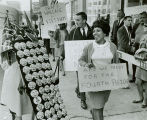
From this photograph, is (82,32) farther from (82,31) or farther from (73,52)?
(73,52)

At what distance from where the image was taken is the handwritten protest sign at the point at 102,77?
4.14 meters

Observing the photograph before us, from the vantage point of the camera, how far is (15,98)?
427 centimetres

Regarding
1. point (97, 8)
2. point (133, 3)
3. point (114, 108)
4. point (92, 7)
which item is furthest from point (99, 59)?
point (92, 7)

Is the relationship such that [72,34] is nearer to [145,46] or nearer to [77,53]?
[77,53]

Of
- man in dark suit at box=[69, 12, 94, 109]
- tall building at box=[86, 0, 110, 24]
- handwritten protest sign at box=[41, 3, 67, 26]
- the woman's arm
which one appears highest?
tall building at box=[86, 0, 110, 24]

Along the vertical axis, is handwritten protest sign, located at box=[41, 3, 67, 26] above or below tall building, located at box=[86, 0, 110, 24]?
below

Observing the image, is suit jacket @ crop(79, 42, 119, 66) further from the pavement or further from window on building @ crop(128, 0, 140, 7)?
window on building @ crop(128, 0, 140, 7)

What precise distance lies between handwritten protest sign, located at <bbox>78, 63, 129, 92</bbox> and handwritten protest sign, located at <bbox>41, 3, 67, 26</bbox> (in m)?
1.98

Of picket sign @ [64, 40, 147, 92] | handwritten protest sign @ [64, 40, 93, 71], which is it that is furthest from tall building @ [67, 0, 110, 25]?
picket sign @ [64, 40, 147, 92]

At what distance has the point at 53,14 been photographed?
5.83 metres

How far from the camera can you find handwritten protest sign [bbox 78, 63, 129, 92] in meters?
4.14

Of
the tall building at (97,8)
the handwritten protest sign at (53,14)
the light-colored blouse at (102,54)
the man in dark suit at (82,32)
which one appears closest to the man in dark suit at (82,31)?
the man in dark suit at (82,32)

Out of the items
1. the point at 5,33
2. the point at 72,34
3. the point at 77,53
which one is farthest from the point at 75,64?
the point at 5,33

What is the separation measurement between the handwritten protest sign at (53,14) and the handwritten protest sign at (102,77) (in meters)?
1.98
